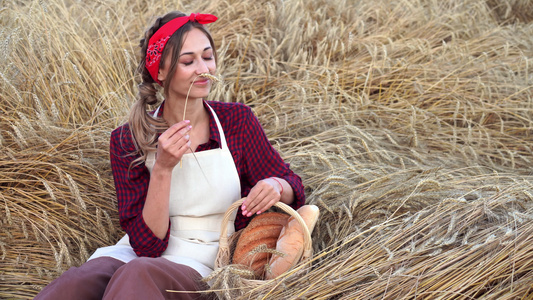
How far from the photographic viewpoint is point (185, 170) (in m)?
2.34

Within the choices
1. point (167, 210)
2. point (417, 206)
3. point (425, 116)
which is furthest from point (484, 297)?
point (425, 116)

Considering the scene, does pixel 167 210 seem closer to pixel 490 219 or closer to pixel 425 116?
pixel 490 219

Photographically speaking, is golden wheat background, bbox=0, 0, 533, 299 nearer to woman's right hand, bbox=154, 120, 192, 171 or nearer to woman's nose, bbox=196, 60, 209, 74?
woman's right hand, bbox=154, 120, 192, 171

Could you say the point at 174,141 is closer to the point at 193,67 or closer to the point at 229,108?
the point at 193,67

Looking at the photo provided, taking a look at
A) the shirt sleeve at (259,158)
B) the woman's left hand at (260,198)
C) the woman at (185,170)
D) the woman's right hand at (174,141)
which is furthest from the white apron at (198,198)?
the woman's right hand at (174,141)

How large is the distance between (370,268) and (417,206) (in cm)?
56

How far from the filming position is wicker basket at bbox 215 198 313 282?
207cm

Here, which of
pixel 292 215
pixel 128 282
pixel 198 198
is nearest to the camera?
pixel 128 282

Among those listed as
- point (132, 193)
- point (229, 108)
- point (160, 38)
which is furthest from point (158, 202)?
point (160, 38)

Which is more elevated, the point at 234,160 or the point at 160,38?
the point at 160,38

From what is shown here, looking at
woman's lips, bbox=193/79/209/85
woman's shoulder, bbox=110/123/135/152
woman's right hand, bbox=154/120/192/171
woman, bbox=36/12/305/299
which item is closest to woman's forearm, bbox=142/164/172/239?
woman, bbox=36/12/305/299

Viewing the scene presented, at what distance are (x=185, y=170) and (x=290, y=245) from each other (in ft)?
1.78

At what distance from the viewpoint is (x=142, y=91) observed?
2.37 metres

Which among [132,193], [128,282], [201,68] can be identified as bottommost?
[128,282]
